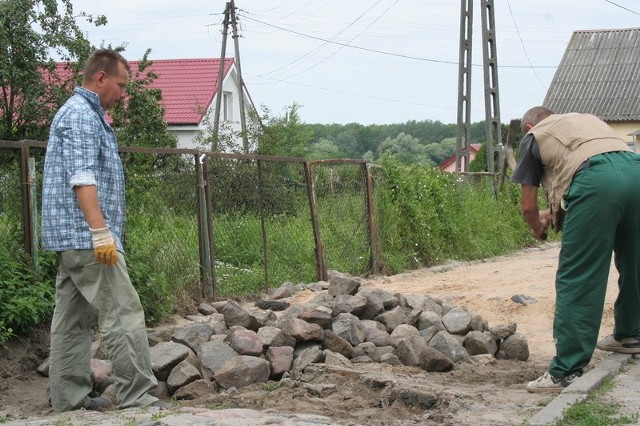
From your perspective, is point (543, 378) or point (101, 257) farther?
point (543, 378)

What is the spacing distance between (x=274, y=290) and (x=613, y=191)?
5756 millimetres

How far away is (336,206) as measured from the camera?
13414mm

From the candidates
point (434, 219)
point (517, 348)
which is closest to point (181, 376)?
point (517, 348)

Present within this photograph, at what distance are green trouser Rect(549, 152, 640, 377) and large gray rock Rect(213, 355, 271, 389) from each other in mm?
1877

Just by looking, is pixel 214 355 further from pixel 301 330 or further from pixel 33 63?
pixel 33 63

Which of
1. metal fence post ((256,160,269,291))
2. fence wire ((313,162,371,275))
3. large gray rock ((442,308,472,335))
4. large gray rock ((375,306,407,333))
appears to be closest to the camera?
large gray rock ((442,308,472,335))

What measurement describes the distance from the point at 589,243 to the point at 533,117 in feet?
3.55

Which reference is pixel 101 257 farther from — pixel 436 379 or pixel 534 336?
pixel 534 336

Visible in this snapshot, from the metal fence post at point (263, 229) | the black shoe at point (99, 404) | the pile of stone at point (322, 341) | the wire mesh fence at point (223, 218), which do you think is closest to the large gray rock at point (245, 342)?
the pile of stone at point (322, 341)

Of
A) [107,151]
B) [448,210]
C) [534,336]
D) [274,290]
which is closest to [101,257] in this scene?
[107,151]

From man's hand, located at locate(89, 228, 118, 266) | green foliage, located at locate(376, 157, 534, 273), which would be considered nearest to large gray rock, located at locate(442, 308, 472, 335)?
man's hand, located at locate(89, 228, 118, 266)

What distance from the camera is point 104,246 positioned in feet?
17.8

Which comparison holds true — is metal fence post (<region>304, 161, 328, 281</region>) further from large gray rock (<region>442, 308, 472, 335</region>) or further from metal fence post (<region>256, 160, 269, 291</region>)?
large gray rock (<region>442, 308, 472, 335</region>)

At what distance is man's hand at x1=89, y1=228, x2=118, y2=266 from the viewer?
5.42m
